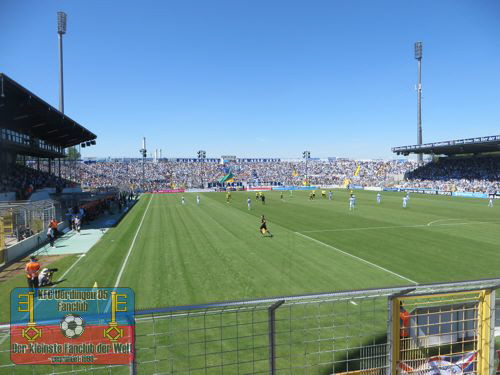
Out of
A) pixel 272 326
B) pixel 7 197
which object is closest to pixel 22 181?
pixel 7 197

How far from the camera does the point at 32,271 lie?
11016mm

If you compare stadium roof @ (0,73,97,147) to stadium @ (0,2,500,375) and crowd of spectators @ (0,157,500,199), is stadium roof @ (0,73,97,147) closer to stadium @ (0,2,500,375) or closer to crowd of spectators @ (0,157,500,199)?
stadium @ (0,2,500,375)

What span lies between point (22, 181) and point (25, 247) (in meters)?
26.0

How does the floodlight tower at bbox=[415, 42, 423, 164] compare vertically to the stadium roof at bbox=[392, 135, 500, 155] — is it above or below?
above

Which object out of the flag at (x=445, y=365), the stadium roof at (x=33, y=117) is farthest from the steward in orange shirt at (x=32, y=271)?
the stadium roof at (x=33, y=117)

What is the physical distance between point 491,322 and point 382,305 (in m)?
6.28

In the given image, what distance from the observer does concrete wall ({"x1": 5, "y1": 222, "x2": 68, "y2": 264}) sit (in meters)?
16.3

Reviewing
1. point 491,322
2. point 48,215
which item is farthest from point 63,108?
point 491,322

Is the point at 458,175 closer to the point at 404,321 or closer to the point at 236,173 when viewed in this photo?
the point at 236,173

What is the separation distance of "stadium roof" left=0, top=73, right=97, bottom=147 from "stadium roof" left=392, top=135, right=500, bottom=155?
62.7 meters

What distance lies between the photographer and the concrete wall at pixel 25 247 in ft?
53.6

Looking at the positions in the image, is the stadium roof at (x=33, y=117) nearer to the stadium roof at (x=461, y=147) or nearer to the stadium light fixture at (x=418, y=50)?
the stadium roof at (x=461, y=147)

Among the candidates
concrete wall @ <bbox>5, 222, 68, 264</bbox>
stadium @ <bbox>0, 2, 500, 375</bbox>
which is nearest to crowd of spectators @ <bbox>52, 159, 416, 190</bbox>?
stadium @ <bbox>0, 2, 500, 375</bbox>

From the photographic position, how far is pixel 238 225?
26000mm
